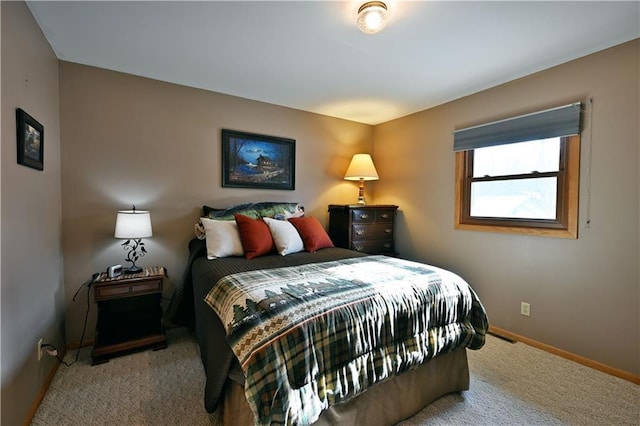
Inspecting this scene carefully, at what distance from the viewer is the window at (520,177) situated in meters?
2.29

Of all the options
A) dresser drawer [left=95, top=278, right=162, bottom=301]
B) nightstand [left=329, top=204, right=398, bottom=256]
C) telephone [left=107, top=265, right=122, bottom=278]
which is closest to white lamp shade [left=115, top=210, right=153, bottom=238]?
telephone [left=107, top=265, right=122, bottom=278]

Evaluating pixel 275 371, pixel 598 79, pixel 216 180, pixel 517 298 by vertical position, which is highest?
pixel 598 79

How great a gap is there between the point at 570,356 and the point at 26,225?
12.7ft

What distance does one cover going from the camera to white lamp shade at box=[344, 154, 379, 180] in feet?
11.8

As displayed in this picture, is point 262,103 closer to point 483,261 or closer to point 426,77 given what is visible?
point 426,77

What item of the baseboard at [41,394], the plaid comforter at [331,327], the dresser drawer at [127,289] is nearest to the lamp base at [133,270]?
the dresser drawer at [127,289]

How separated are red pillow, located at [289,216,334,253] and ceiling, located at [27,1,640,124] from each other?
135cm

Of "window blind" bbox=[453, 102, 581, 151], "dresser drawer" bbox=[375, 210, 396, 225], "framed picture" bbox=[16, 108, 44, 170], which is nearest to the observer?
"framed picture" bbox=[16, 108, 44, 170]

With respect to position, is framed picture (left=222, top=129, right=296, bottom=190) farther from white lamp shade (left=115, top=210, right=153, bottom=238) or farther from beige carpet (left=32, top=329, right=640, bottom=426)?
beige carpet (left=32, top=329, right=640, bottom=426)

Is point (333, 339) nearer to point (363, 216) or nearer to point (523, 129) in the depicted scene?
point (363, 216)

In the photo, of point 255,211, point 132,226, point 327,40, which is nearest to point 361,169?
point 255,211

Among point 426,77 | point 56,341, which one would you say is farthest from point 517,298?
point 56,341

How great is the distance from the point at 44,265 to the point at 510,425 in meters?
3.03

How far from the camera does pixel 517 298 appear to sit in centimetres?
259
